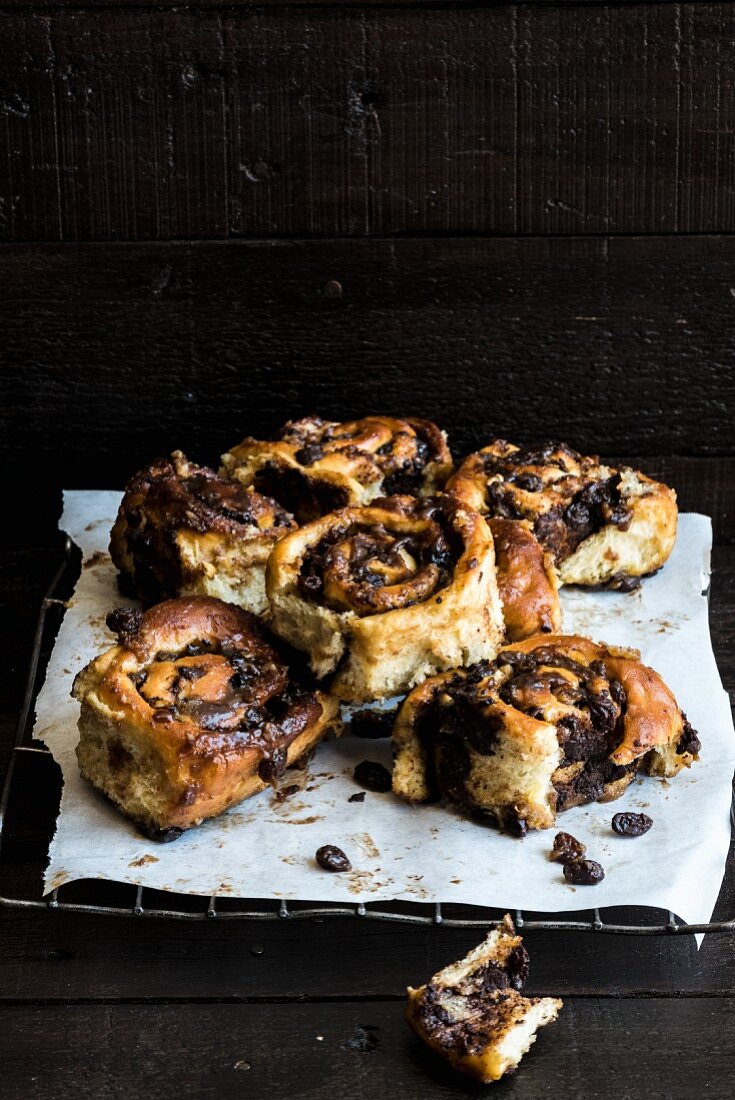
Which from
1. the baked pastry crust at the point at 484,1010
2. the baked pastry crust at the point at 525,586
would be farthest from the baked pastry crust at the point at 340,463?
the baked pastry crust at the point at 484,1010

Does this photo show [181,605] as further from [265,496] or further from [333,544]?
[265,496]

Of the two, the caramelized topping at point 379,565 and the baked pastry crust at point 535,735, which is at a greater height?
the caramelized topping at point 379,565

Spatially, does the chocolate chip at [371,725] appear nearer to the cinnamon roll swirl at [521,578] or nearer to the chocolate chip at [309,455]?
the cinnamon roll swirl at [521,578]

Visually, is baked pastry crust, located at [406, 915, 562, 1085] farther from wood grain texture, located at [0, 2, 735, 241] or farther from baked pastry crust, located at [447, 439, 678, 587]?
wood grain texture, located at [0, 2, 735, 241]

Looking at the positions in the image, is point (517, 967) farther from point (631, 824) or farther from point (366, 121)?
point (366, 121)

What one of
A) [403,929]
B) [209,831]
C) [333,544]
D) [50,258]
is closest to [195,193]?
[50,258]
